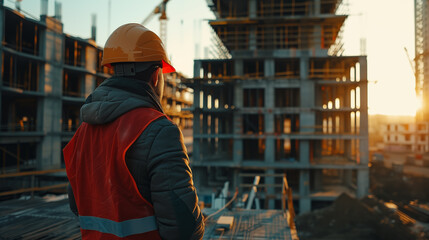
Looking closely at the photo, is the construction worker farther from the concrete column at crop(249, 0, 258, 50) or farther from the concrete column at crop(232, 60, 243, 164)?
the concrete column at crop(249, 0, 258, 50)

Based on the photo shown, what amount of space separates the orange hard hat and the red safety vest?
1.17 ft

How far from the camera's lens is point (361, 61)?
25469 mm

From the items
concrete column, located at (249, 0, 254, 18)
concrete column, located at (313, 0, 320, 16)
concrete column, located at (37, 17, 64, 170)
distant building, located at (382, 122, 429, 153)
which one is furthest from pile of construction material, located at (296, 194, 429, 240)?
distant building, located at (382, 122, 429, 153)

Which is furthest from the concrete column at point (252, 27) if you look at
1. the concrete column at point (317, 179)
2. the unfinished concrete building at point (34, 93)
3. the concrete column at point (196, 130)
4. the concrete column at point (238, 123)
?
the unfinished concrete building at point (34, 93)

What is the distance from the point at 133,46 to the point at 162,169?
2.39ft

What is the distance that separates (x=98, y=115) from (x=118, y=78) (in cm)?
26

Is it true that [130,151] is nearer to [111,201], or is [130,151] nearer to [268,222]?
[111,201]

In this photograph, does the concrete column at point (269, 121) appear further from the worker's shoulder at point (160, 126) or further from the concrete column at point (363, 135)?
the worker's shoulder at point (160, 126)

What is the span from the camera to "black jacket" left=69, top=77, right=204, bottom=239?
1.29 meters

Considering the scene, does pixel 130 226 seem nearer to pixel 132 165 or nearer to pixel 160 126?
pixel 132 165

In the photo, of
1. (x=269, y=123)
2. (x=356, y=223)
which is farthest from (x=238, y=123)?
(x=356, y=223)

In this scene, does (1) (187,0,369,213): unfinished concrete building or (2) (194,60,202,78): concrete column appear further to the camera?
(2) (194,60,202,78): concrete column

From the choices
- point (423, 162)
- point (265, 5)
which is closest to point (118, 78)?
point (265, 5)

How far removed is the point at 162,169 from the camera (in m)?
1.28
